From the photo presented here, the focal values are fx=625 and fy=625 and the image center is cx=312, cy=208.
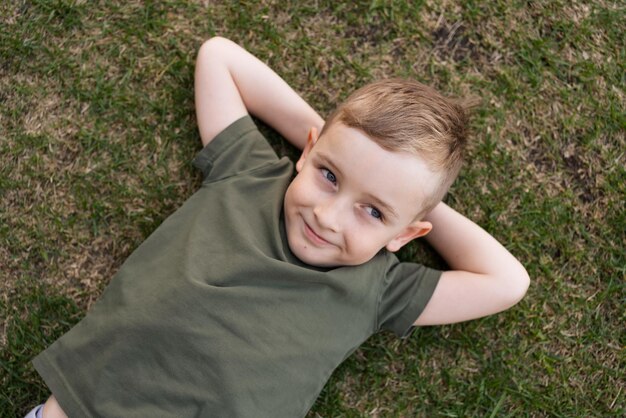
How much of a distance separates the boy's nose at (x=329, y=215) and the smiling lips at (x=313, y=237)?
0.31 feet

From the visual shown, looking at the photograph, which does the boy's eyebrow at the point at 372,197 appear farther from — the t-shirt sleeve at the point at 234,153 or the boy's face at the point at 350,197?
the t-shirt sleeve at the point at 234,153

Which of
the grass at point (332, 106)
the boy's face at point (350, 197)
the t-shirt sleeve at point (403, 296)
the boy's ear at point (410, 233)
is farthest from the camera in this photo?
the grass at point (332, 106)

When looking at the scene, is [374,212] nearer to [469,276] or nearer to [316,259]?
[316,259]

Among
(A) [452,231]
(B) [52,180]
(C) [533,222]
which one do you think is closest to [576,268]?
(C) [533,222]

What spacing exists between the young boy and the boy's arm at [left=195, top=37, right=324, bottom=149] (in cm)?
10

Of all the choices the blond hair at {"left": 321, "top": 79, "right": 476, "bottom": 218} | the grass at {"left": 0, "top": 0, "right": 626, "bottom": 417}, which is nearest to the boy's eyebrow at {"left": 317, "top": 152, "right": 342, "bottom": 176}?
the blond hair at {"left": 321, "top": 79, "right": 476, "bottom": 218}

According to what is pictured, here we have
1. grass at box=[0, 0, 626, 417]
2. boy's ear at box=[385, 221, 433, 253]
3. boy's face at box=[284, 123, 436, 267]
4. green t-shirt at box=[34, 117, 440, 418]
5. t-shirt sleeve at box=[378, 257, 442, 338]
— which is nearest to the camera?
boy's face at box=[284, 123, 436, 267]

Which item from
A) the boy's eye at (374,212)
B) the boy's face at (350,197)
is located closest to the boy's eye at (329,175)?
the boy's face at (350,197)

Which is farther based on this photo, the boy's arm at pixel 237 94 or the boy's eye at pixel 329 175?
the boy's arm at pixel 237 94

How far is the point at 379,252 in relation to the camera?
2.49m

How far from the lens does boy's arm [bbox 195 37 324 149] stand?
2568 mm

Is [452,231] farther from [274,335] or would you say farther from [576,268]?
[274,335]

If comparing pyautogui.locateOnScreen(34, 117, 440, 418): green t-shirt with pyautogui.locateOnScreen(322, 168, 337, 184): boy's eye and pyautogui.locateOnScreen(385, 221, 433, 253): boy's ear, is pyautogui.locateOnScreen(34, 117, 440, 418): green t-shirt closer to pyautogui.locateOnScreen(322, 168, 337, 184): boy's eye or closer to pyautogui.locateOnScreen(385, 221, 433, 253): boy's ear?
pyautogui.locateOnScreen(385, 221, 433, 253): boy's ear

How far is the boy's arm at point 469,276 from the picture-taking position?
8.27 feet
